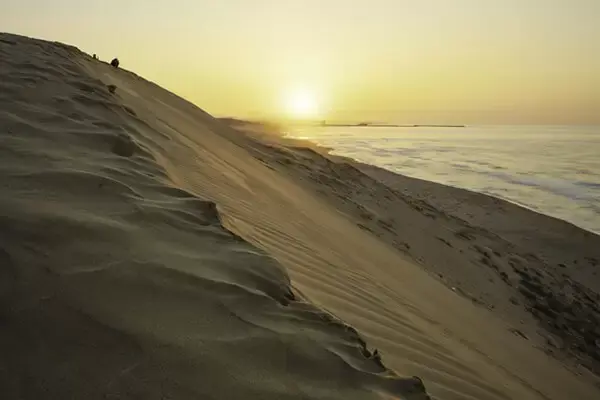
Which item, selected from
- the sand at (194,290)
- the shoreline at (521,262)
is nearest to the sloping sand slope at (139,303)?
the sand at (194,290)

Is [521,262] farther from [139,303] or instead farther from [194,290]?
[139,303]

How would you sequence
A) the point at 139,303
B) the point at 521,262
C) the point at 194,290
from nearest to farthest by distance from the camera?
the point at 139,303
the point at 194,290
the point at 521,262

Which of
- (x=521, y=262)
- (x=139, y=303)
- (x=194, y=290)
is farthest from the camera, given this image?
(x=521, y=262)

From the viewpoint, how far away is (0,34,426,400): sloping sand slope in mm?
1520

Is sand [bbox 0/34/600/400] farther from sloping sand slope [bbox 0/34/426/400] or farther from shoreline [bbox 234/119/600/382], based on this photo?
shoreline [bbox 234/119/600/382]

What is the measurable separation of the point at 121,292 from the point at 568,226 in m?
12.9

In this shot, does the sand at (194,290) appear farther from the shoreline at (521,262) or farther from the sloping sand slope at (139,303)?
the shoreline at (521,262)

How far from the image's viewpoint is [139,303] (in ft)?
5.96

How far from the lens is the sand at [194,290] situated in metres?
1.60

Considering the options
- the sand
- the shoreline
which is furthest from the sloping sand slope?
the shoreline

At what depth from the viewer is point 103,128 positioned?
390 centimetres

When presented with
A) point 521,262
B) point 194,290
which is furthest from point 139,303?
point 521,262

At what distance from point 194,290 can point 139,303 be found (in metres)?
0.24

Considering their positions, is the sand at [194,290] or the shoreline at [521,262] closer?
the sand at [194,290]
